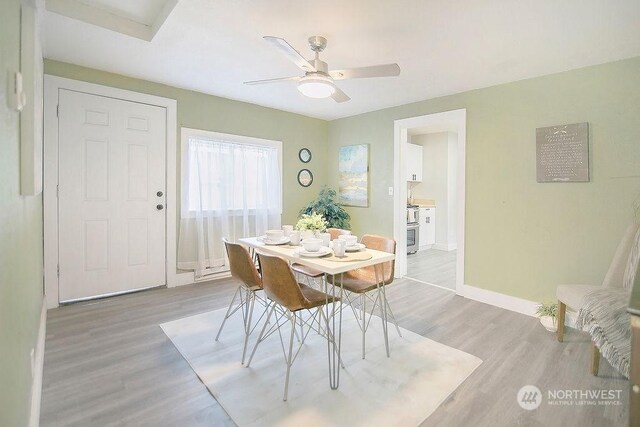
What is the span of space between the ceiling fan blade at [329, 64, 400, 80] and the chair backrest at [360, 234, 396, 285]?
1213mm

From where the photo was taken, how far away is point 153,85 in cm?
348

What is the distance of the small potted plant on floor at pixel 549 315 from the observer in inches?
103

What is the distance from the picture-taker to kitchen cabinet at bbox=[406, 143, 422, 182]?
6.25 metres

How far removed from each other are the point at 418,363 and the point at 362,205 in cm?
286

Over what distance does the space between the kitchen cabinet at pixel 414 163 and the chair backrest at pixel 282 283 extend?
16.3ft

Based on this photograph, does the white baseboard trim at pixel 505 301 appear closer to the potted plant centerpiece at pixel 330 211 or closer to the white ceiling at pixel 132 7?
the potted plant centerpiece at pixel 330 211

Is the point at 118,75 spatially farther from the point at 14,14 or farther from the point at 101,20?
the point at 14,14

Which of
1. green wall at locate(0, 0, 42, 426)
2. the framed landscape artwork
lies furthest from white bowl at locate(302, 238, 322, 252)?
the framed landscape artwork

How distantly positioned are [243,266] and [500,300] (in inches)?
108

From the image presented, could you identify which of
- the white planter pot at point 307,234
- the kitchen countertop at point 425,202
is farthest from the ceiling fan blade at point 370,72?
the kitchen countertop at point 425,202

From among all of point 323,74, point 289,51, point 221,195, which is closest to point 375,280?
point 323,74

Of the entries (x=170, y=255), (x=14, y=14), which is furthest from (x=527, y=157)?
(x=170, y=255)

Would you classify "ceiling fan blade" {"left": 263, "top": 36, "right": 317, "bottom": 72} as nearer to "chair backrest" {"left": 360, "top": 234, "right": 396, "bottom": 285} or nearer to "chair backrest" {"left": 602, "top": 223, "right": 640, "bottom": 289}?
"chair backrest" {"left": 360, "top": 234, "right": 396, "bottom": 285}

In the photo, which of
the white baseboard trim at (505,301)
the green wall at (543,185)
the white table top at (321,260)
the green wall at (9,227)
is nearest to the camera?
the green wall at (9,227)
